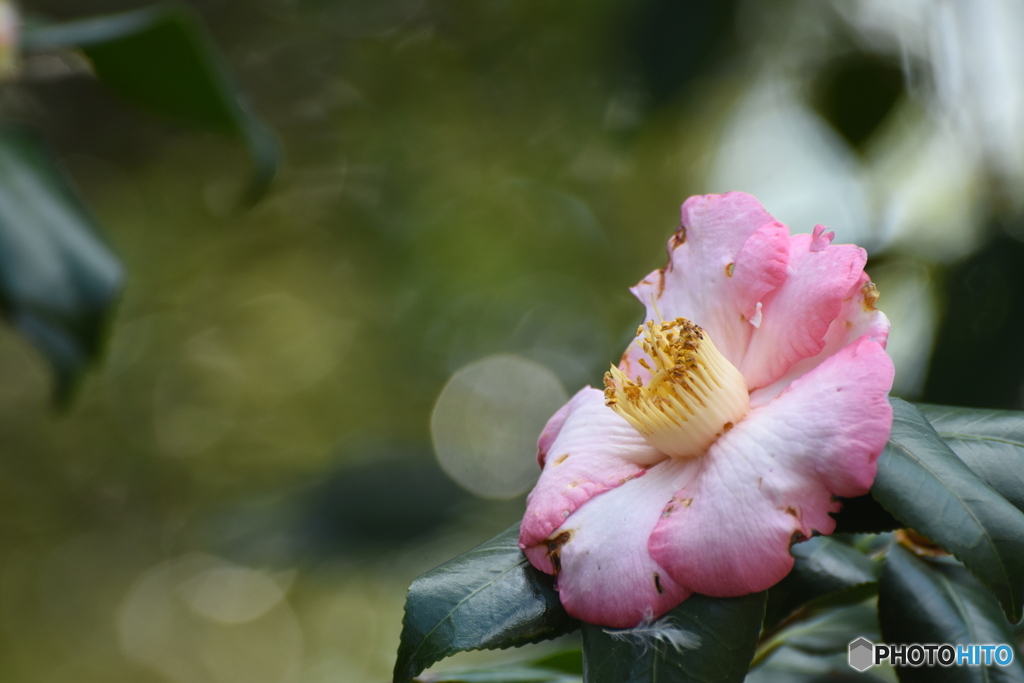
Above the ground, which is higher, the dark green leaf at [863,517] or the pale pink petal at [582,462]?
the dark green leaf at [863,517]

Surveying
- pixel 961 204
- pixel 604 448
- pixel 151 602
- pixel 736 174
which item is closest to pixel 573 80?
A: pixel 736 174

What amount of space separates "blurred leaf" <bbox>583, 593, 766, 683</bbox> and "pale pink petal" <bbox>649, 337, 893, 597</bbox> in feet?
0.04

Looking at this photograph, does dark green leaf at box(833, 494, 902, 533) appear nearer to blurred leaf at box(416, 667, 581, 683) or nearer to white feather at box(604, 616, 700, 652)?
white feather at box(604, 616, 700, 652)

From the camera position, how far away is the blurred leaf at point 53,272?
3.09ft

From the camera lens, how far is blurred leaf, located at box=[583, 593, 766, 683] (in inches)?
15.4

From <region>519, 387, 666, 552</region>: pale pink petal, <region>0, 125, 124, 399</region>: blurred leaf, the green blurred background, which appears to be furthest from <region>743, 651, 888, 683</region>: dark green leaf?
the green blurred background

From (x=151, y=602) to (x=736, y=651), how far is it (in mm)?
5213

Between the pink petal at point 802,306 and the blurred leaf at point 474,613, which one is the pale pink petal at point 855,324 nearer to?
the pink petal at point 802,306

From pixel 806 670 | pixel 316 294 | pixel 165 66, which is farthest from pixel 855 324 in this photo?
pixel 316 294

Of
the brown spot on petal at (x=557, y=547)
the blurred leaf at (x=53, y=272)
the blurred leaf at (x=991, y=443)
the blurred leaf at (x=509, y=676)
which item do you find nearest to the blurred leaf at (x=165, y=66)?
the blurred leaf at (x=53, y=272)

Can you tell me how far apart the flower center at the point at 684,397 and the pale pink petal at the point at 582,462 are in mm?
24

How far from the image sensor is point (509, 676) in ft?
2.26

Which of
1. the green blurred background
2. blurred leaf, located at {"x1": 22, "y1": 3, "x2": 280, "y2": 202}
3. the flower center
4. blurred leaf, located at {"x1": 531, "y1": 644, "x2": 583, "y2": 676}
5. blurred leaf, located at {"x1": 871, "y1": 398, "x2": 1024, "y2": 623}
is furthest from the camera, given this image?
the green blurred background

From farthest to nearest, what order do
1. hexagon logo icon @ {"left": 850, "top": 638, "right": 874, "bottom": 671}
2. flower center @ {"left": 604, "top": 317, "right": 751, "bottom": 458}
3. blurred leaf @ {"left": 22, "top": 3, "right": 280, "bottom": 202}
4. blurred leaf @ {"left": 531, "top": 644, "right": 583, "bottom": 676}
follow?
blurred leaf @ {"left": 22, "top": 3, "right": 280, "bottom": 202} → blurred leaf @ {"left": 531, "top": 644, "right": 583, "bottom": 676} → hexagon logo icon @ {"left": 850, "top": 638, "right": 874, "bottom": 671} → flower center @ {"left": 604, "top": 317, "right": 751, "bottom": 458}
